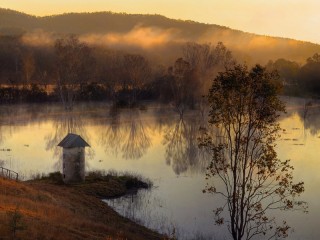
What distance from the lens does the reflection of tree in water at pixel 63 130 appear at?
60.2 metres

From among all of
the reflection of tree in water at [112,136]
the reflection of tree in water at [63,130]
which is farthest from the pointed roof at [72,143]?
the reflection of tree in water at [112,136]

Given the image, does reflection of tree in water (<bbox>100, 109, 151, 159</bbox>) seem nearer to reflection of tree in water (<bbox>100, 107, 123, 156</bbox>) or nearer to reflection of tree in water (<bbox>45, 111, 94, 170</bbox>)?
reflection of tree in water (<bbox>100, 107, 123, 156</bbox>)

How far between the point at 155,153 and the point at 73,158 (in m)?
21.0

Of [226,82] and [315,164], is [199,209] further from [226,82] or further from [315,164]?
[315,164]

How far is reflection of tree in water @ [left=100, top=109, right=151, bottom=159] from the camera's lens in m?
62.3

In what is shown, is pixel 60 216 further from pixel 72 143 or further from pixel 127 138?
pixel 127 138

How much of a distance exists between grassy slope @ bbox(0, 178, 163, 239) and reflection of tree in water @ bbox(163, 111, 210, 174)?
12.3m

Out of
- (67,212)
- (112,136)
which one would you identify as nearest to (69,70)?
(112,136)

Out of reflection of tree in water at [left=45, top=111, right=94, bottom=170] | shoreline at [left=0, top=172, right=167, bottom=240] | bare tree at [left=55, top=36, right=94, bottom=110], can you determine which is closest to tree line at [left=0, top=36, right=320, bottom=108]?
bare tree at [left=55, top=36, right=94, bottom=110]

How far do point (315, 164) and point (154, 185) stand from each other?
1895 centimetres

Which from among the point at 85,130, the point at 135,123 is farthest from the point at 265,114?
the point at 135,123

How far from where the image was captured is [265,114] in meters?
25.0

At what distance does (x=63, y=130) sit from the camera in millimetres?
80000

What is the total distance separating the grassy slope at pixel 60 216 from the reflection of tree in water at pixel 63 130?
15227mm
